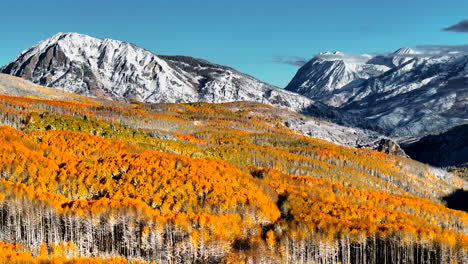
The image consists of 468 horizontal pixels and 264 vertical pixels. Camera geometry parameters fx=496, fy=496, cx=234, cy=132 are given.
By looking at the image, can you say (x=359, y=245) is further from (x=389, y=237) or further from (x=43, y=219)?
(x=43, y=219)

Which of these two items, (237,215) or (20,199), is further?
(237,215)

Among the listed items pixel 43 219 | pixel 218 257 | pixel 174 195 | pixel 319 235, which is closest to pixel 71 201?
pixel 43 219

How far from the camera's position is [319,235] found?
16138cm

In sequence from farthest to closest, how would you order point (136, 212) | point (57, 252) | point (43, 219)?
point (136, 212)
point (43, 219)
point (57, 252)

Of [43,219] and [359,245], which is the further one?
[359,245]

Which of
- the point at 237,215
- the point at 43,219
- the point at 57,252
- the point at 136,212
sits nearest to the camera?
the point at 57,252

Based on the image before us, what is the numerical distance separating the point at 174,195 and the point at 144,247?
1651 inches

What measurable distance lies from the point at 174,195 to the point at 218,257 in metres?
45.4

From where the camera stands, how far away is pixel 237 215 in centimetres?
17750

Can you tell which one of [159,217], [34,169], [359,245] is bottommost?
[359,245]

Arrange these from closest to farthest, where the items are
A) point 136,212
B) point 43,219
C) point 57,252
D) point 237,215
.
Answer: point 57,252
point 43,219
point 136,212
point 237,215

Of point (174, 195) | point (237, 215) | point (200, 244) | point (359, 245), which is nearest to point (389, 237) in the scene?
point (359, 245)

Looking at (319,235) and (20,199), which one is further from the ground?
(20,199)

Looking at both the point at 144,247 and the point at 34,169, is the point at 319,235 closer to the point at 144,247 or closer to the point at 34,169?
the point at 144,247
